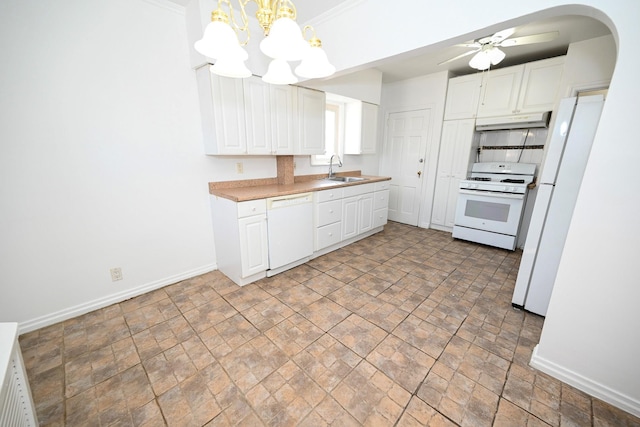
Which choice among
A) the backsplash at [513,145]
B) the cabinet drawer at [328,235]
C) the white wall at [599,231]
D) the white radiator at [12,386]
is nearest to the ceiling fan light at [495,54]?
the white wall at [599,231]

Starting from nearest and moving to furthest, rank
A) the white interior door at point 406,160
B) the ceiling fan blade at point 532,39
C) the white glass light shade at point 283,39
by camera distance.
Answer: the white glass light shade at point 283,39 → the ceiling fan blade at point 532,39 → the white interior door at point 406,160

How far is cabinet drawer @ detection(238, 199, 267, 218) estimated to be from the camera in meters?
2.30

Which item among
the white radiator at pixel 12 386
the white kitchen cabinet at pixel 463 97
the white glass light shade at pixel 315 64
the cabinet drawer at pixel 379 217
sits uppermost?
the white kitchen cabinet at pixel 463 97

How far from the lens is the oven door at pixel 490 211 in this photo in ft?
10.5

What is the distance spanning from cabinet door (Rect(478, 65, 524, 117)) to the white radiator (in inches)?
185

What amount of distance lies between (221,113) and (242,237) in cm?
120

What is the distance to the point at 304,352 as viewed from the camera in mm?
1687

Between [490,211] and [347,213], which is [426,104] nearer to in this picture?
[490,211]

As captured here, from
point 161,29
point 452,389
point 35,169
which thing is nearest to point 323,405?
point 452,389

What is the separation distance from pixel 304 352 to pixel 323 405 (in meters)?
0.38

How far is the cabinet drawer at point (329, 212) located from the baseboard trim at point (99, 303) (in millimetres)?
1442

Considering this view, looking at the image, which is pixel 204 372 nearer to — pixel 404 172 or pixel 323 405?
pixel 323 405

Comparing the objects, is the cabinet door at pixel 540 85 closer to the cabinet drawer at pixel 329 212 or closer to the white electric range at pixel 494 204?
the white electric range at pixel 494 204

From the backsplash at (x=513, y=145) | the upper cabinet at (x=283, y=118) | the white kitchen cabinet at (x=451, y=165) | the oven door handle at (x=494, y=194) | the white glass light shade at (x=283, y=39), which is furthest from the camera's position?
the white kitchen cabinet at (x=451, y=165)
